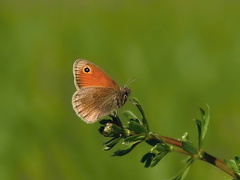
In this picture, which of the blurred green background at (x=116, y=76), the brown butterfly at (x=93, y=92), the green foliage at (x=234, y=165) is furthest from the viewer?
the blurred green background at (x=116, y=76)

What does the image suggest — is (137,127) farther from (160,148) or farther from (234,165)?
(234,165)

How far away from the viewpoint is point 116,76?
5113 millimetres

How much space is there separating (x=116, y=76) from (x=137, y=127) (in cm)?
347

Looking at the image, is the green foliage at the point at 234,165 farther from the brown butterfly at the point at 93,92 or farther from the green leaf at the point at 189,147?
the brown butterfly at the point at 93,92

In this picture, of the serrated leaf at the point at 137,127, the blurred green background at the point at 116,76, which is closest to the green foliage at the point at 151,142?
the serrated leaf at the point at 137,127

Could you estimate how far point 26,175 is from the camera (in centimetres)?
427

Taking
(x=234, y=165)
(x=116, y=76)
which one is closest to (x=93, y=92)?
(x=234, y=165)

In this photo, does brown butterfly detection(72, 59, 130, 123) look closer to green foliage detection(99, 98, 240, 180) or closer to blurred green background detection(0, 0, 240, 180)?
green foliage detection(99, 98, 240, 180)

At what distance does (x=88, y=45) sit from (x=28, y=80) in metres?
0.69

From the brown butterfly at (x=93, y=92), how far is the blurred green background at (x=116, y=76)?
6.64 feet

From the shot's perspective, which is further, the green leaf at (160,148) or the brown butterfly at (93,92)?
the brown butterfly at (93,92)

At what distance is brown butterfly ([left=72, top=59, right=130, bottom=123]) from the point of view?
1969 mm

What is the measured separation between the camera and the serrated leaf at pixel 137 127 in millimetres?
1648

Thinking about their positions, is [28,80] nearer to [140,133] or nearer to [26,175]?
[26,175]
